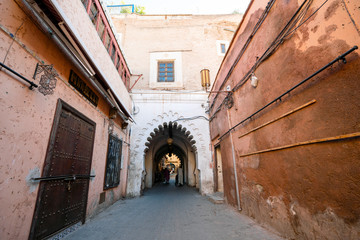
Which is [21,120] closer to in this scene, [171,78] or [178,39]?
[171,78]

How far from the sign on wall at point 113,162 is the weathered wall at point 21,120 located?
296 cm

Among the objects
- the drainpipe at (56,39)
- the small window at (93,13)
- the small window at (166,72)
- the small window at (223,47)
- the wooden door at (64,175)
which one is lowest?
the wooden door at (64,175)

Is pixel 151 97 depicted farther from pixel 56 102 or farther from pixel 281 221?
pixel 281 221

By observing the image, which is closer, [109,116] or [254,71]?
[254,71]

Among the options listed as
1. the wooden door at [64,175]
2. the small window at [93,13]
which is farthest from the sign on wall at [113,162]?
the small window at [93,13]

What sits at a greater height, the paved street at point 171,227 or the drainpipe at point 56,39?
the drainpipe at point 56,39

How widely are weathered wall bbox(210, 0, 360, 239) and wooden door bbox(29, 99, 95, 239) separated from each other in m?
3.96

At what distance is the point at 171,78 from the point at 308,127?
8.75 meters

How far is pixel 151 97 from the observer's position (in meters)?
8.95

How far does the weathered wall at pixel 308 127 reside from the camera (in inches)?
72.1

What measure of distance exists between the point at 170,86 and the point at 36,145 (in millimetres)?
8020

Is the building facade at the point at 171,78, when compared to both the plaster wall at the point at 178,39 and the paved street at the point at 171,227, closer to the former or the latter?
the plaster wall at the point at 178,39

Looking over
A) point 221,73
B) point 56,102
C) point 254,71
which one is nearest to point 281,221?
point 254,71

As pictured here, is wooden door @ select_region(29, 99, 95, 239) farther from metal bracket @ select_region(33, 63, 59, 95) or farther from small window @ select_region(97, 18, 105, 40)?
small window @ select_region(97, 18, 105, 40)
